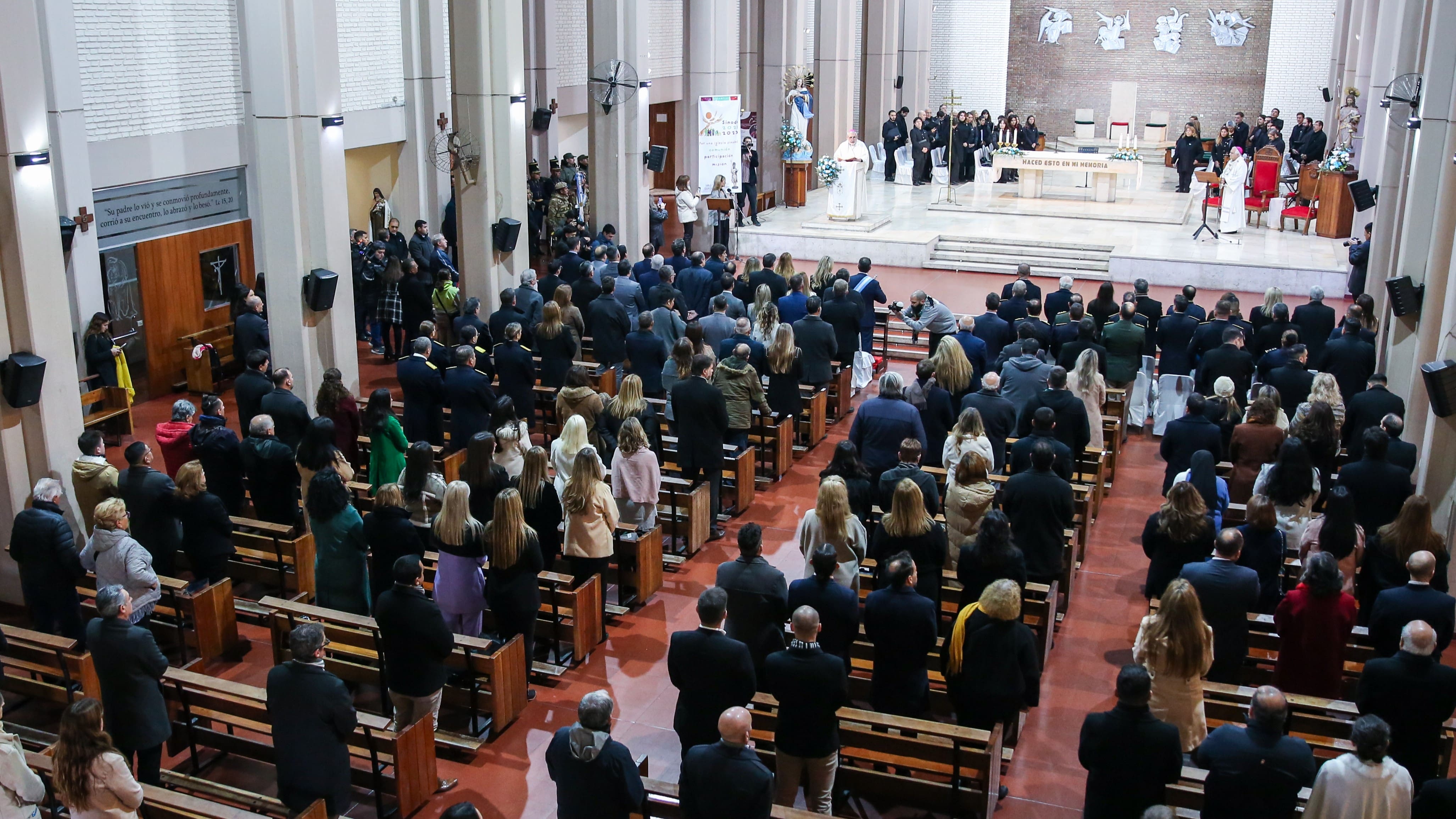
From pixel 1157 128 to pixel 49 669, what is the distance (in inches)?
1183

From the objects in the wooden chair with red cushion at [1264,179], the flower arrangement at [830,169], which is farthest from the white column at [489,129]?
the wooden chair with red cushion at [1264,179]

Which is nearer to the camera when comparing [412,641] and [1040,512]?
[412,641]

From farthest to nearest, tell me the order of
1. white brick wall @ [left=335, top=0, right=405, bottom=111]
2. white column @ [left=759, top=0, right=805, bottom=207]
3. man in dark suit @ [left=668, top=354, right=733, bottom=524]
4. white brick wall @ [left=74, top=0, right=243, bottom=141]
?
white column @ [left=759, top=0, right=805, bottom=207] → white brick wall @ [left=335, top=0, right=405, bottom=111] → white brick wall @ [left=74, top=0, right=243, bottom=141] → man in dark suit @ [left=668, top=354, right=733, bottom=524]

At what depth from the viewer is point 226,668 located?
341 inches

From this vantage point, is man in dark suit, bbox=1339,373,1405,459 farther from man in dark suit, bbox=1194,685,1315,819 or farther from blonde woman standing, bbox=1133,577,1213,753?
man in dark suit, bbox=1194,685,1315,819

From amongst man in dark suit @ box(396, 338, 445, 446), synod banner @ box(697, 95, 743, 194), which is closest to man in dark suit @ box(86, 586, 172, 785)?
man in dark suit @ box(396, 338, 445, 446)

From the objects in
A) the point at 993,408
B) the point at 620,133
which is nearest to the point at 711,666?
the point at 993,408

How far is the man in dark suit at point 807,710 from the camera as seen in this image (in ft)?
20.1

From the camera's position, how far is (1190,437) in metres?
9.64

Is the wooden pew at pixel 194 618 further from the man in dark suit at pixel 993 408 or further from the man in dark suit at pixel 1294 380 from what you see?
the man in dark suit at pixel 1294 380

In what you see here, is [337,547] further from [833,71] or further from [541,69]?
[833,71]

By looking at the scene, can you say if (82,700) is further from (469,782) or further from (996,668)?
(996,668)

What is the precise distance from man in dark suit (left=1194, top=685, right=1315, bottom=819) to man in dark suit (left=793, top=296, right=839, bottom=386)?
710 cm

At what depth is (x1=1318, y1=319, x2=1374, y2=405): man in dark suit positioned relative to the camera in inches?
461
